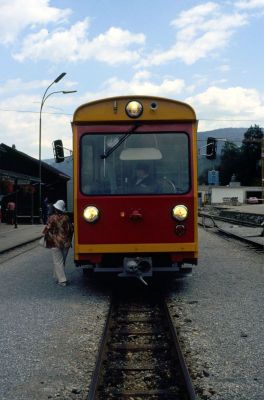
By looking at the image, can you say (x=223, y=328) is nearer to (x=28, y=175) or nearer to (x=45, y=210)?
(x=45, y=210)

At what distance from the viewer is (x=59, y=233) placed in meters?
10.0

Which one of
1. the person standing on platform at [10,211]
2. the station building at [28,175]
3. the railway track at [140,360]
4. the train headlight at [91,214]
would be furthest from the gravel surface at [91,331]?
the station building at [28,175]

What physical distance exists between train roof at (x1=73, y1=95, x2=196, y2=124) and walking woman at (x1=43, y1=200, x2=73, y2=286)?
195 cm

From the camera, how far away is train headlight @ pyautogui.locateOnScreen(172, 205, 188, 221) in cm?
855

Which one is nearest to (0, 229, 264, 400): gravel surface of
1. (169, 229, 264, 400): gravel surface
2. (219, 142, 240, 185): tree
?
(169, 229, 264, 400): gravel surface

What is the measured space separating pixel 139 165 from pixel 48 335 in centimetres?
317

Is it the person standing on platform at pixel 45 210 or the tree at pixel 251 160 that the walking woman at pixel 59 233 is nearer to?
the person standing on platform at pixel 45 210

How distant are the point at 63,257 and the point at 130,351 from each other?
14.6ft

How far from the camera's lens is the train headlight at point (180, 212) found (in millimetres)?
8555

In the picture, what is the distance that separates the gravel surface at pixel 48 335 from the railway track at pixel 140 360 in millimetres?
151

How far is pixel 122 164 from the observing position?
865 cm

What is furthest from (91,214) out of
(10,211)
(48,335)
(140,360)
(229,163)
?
(229,163)

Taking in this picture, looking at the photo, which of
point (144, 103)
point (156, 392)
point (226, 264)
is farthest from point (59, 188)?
point (156, 392)

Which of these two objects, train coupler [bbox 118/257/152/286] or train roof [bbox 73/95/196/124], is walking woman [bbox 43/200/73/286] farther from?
train roof [bbox 73/95/196/124]
